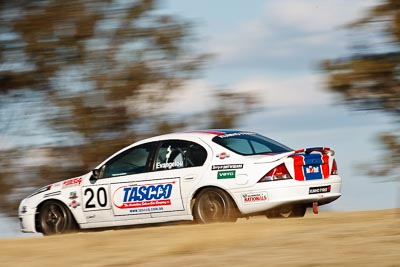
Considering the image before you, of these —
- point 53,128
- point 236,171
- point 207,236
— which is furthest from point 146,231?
point 53,128

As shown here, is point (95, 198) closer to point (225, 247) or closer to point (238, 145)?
point (238, 145)

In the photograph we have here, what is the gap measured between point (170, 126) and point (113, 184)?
11.8 m

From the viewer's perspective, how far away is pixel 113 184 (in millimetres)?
14922

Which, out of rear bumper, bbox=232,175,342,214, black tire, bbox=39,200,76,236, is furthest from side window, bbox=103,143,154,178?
rear bumper, bbox=232,175,342,214

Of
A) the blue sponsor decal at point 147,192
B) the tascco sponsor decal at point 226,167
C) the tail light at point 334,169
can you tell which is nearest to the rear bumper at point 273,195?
the tascco sponsor decal at point 226,167

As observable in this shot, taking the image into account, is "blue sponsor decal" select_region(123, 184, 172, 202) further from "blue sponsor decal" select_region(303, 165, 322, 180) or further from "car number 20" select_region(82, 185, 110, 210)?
"blue sponsor decal" select_region(303, 165, 322, 180)

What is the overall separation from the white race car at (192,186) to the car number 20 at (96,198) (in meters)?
0.01

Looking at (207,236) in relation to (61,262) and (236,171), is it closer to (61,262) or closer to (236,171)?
(61,262)

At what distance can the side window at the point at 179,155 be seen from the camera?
46.9 ft

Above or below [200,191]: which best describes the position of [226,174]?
above

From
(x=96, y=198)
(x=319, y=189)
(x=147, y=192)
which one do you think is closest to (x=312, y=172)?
(x=319, y=189)

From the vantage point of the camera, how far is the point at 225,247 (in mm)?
10070

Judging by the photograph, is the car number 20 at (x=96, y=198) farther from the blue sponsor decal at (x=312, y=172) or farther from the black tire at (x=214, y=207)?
the blue sponsor decal at (x=312, y=172)

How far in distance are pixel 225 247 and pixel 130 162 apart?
5.09m
